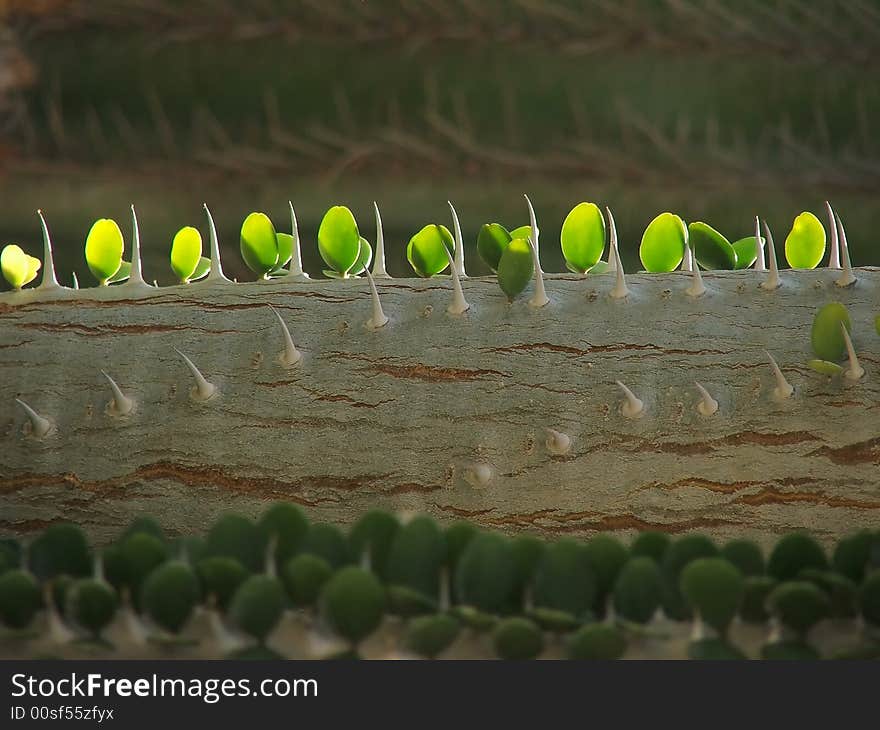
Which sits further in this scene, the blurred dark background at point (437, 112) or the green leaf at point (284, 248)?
the blurred dark background at point (437, 112)

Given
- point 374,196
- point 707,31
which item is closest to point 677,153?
point 707,31

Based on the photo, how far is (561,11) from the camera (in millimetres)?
1001

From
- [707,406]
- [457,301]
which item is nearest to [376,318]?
[457,301]

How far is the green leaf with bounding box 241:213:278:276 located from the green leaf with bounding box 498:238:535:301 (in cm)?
11

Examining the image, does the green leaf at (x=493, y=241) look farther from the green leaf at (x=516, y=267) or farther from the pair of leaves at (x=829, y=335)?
the pair of leaves at (x=829, y=335)

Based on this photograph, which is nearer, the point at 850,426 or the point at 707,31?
the point at 850,426

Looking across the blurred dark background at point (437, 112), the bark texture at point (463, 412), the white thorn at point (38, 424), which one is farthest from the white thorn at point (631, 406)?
the blurred dark background at point (437, 112)

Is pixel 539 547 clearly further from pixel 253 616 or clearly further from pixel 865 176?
pixel 865 176

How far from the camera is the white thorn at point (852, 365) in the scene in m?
0.35

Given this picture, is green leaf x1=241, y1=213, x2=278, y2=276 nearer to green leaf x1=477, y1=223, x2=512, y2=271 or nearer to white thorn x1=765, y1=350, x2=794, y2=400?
green leaf x1=477, y1=223, x2=512, y2=271

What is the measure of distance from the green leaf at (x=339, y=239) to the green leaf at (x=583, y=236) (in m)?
0.09

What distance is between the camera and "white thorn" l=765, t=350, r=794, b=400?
354 millimetres

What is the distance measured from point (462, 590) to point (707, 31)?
0.91 m

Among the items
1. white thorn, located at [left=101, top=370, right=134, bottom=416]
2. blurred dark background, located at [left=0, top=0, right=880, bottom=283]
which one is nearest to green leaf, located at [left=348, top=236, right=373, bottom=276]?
white thorn, located at [left=101, top=370, right=134, bottom=416]
